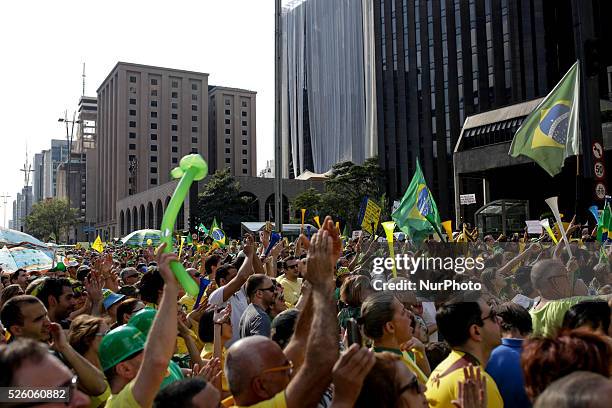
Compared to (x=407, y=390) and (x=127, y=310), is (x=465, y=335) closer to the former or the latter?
(x=407, y=390)

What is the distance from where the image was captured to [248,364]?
2551mm

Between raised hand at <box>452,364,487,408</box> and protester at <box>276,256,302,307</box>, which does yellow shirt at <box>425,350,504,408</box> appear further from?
protester at <box>276,256,302,307</box>

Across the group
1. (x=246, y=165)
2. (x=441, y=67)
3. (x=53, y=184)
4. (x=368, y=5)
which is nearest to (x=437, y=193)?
(x=441, y=67)

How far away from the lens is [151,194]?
3231 inches

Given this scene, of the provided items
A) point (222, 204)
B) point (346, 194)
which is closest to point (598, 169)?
point (346, 194)

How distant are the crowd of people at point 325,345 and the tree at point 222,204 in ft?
187

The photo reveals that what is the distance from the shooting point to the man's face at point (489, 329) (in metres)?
3.47

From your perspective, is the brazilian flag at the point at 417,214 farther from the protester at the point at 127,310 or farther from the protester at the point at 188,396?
the protester at the point at 188,396

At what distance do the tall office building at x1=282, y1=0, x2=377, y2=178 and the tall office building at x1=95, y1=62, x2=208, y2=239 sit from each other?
30.0m

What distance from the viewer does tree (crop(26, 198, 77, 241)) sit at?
9038cm

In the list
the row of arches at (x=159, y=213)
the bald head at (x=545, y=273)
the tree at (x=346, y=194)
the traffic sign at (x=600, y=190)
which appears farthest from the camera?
the row of arches at (x=159, y=213)

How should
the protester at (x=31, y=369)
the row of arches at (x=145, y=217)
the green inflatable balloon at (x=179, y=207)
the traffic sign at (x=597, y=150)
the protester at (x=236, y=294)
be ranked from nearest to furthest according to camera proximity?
1. the protester at (x=31, y=369)
2. the green inflatable balloon at (x=179, y=207)
3. the protester at (x=236, y=294)
4. the traffic sign at (x=597, y=150)
5. the row of arches at (x=145, y=217)

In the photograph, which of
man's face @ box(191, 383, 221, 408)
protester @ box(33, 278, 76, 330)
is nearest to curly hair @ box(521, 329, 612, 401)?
man's face @ box(191, 383, 221, 408)

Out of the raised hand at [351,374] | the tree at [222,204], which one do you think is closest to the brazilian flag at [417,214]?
the raised hand at [351,374]
